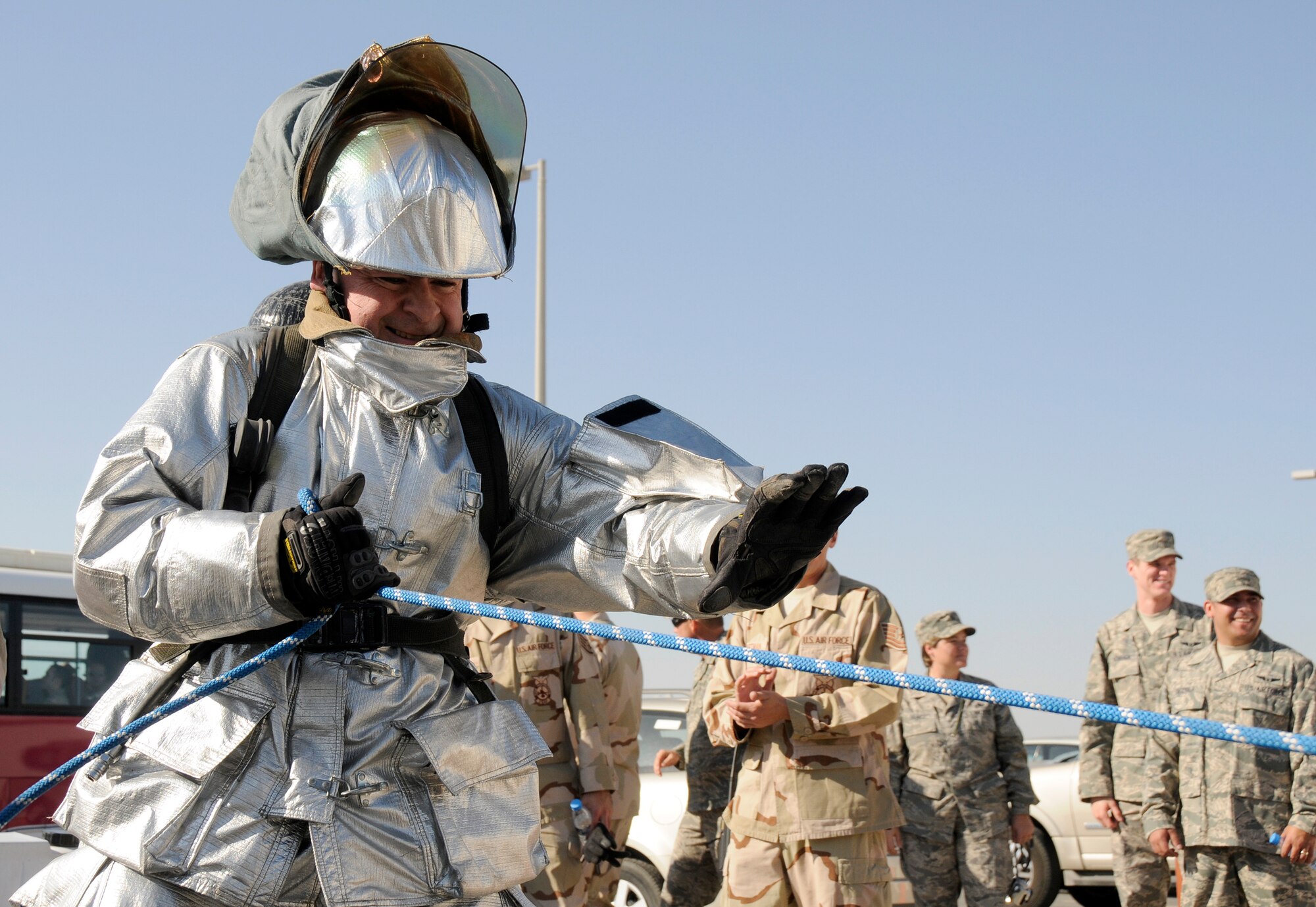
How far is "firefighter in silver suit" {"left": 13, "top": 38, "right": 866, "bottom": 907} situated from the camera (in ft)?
8.44

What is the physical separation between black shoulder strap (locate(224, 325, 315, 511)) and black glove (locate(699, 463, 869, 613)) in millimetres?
888

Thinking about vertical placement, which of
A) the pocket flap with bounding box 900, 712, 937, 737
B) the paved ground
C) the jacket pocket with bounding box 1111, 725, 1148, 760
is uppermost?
the jacket pocket with bounding box 1111, 725, 1148, 760

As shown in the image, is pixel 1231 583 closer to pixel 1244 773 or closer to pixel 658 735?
pixel 1244 773

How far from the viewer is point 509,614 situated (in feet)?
8.60

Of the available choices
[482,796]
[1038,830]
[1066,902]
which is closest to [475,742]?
[482,796]

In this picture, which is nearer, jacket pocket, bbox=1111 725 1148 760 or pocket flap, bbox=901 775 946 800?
jacket pocket, bbox=1111 725 1148 760

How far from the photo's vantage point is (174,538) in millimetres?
2547

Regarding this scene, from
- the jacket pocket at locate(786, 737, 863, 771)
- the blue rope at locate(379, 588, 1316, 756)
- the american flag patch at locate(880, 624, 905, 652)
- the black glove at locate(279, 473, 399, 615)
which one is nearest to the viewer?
the blue rope at locate(379, 588, 1316, 756)

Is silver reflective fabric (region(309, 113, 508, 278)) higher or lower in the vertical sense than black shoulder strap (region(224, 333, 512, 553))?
higher

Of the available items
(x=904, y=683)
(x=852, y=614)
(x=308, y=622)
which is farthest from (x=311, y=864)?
(x=852, y=614)

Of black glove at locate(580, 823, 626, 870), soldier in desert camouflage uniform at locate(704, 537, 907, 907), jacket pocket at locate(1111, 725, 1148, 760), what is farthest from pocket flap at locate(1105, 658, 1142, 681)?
black glove at locate(580, 823, 626, 870)

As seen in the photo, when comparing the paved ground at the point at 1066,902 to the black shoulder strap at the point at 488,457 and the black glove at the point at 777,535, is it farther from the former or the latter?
the black glove at the point at 777,535

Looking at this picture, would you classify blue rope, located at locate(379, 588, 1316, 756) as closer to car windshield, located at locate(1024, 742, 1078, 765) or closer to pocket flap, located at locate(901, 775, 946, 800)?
pocket flap, located at locate(901, 775, 946, 800)

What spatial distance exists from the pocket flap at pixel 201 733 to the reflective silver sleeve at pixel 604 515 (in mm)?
741
